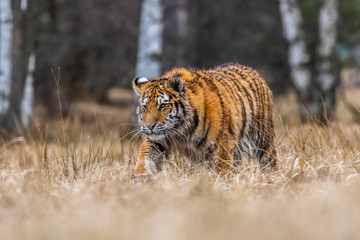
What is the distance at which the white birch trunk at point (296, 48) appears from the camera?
11305 millimetres

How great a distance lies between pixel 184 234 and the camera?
2.58 meters

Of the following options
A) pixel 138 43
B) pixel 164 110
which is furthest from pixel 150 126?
pixel 138 43

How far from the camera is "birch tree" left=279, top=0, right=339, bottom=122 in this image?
10.9 m

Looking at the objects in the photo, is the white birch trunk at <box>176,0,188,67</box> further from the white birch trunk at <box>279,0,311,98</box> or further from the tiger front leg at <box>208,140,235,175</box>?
the tiger front leg at <box>208,140,235,175</box>

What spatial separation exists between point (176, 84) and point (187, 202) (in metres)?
1.36

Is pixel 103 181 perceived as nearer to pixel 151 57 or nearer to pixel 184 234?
pixel 184 234

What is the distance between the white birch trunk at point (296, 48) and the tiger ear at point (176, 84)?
→ 752 centimetres

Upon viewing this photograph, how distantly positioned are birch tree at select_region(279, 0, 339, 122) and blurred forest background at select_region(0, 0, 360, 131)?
38 mm

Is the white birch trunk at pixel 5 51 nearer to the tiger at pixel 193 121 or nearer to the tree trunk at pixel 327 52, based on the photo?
the tiger at pixel 193 121

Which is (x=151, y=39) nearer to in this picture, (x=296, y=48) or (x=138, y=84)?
(x=296, y=48)

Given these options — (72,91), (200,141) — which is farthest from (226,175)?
(72,91)

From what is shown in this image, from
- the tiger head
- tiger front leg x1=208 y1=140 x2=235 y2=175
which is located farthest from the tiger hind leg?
the tiger head

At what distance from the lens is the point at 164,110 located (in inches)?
167

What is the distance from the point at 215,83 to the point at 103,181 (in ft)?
4.47
